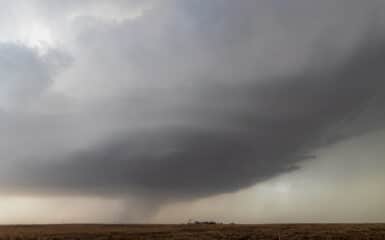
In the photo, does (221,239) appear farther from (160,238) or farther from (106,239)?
(106,239)

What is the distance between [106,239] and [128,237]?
4.78 meters

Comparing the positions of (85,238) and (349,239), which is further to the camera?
(85,238)

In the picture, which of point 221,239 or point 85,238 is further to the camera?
point 85,238

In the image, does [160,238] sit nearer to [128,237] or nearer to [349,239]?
[128,237]

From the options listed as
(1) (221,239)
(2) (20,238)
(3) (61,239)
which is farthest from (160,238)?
(2) (20,238)

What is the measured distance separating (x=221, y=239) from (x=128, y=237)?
65.6 ft

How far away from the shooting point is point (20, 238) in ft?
306

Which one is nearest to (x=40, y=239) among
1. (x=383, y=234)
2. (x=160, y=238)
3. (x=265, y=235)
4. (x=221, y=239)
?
(x=160, y=238)

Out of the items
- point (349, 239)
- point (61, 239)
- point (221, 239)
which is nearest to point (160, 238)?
point (221, 239)

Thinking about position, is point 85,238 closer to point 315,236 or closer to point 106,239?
point 106,239

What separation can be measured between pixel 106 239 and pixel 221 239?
910 inches

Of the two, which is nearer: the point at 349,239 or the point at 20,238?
the point at 349,239

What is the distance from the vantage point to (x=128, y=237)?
96375 millimetres

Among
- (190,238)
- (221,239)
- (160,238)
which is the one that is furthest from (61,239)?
(221,239)
